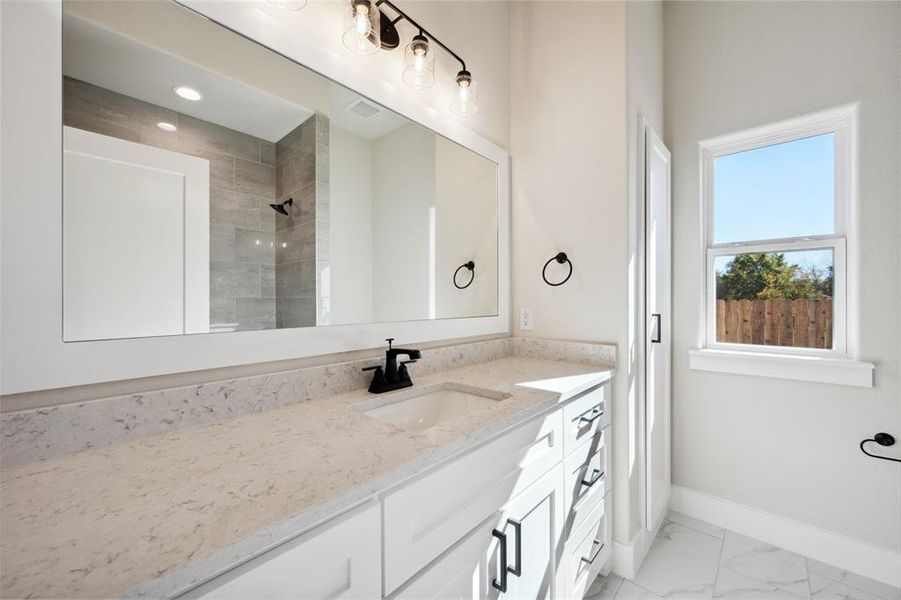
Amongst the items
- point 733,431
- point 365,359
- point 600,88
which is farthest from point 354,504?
point 733,431

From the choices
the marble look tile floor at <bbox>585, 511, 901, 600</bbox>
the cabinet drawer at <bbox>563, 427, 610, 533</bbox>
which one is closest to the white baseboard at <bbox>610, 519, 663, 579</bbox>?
the marble look tile floor at <bbox>585, 511, 901, 600</bbox>

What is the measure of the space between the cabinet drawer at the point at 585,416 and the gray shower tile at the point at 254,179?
3.78 ft

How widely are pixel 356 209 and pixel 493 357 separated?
983 mm

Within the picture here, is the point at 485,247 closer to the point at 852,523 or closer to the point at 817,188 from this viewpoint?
the point at 817,188

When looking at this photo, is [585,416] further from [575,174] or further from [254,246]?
[254,246]

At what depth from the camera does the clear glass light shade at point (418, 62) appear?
1329 millimetres

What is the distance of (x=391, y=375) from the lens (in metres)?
1.22

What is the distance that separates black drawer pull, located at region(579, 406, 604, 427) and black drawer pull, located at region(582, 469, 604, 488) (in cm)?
21

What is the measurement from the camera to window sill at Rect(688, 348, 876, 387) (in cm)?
158

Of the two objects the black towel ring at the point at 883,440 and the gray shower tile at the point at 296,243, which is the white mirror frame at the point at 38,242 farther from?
the black towel ring at the point at 883,440

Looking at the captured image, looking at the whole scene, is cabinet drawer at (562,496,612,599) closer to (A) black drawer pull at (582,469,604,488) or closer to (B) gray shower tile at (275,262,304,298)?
(A) black drawer pull at (582,469,604,488)

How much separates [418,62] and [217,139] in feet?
2.60

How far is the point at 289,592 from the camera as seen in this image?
1.72ft

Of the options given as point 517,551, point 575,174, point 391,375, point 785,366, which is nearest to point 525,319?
point 575,174
